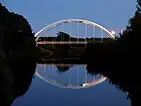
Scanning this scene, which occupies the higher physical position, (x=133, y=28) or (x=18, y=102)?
(x=133, y=28)

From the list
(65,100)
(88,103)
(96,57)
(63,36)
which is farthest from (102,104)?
(63,36)

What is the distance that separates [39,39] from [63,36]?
11.7m

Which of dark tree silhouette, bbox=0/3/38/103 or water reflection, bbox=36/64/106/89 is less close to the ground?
dark tree silhouette, bbox=0/3/38/103

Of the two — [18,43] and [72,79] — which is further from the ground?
[18,43]

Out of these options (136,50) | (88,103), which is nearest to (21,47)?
(136,50)

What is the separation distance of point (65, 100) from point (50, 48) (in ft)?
280

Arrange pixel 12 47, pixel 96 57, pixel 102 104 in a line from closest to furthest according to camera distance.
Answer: pixel 102 104
pixel 12 47
pixel 96 57

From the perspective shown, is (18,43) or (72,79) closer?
(72,79)

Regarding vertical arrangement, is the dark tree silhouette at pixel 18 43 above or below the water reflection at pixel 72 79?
above

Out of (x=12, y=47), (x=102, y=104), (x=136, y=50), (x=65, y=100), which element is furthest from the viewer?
(x=12, y=47)

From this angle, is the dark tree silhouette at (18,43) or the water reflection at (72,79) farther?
the dark tree silhouette at (18,43)

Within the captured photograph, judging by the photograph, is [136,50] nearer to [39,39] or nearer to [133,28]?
[133,28]

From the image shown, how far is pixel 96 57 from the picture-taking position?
210 feet

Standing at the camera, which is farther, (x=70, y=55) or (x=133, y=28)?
(x=70, y=55)
